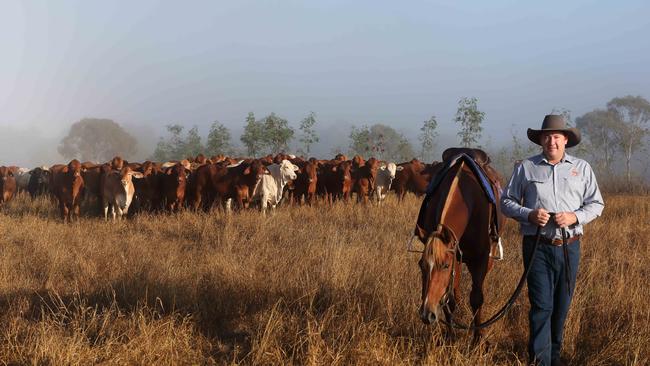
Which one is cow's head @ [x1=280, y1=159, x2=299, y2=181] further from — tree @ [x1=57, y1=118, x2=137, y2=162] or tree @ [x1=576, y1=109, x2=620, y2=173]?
tree @ [x1=57, y1=118, x2=137, y2=162]

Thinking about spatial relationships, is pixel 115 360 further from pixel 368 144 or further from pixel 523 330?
pixel 368 144

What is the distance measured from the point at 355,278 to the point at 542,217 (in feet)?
9.27

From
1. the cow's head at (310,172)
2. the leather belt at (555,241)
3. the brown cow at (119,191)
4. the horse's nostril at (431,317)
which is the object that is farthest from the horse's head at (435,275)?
the cow's head at (310,172)

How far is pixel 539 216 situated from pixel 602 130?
54.5 metres

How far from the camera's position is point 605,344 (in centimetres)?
441

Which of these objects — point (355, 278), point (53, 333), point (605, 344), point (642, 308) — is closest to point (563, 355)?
point (605, 344)

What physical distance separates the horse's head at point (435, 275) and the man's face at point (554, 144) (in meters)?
1.17

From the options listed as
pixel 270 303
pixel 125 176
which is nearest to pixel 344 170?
pixel 125 176

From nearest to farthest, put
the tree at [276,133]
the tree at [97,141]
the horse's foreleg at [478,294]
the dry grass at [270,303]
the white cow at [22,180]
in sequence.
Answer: the dry grass at [270,303]
the horse's foreleg at [478,294]
the white cow at [22,180]
the tree at [276,133]
the tree at [97,141]

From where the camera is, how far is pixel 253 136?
42.2 metres

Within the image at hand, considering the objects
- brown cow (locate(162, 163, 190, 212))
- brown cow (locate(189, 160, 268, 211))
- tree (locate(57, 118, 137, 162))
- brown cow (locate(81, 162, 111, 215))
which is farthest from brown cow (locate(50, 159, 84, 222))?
tree (locate(57, 118, 137, 162))

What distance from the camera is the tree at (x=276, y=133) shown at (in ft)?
135

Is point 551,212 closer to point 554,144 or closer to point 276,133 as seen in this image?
point 554,144

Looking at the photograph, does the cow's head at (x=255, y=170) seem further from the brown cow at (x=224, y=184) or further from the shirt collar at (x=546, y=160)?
the shirt collar at (x=546, y=160)
